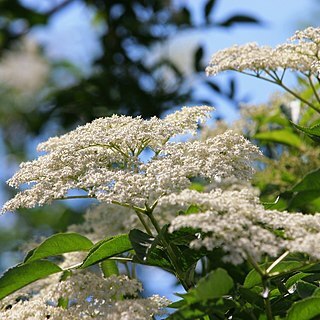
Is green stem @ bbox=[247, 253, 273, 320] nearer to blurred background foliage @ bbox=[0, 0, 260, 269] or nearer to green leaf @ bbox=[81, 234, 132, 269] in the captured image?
green leaf @ bbox=[81, 234, 132, 269]

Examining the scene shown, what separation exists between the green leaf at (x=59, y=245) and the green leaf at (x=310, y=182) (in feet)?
1.50

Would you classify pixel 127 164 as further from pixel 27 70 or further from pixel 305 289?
pixel 27 70

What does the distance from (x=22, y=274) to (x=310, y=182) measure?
1.70 feet

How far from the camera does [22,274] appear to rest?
1.35 meters

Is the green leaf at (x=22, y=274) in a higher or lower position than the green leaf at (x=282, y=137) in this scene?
lower

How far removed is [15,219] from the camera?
346 centimetres

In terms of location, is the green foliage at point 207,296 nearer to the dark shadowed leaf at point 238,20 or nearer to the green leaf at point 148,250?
the green leaf at point 148,250

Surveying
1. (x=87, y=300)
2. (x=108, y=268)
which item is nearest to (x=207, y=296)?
(x=87, y=300)

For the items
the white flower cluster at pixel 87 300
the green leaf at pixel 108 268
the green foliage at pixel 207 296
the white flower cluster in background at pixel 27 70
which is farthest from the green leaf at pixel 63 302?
the white flower cluster in background at pixel 27 70

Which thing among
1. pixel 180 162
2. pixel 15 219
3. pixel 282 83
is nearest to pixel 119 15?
pixel 15 219

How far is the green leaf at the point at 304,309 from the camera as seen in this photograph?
43.5 inches

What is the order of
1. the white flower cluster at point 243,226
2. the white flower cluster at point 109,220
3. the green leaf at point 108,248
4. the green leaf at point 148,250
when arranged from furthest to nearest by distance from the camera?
the white flower cluster at point 109,220, the green leaf at point 108,248, the green leaf at point 148,250, the white flower cluster at point 243,226

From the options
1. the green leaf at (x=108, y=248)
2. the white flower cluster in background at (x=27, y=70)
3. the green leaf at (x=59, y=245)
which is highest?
the white flower cluster in background at (x=27, y=70)

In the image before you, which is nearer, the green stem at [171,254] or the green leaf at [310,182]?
the green leaf at [310,182]
